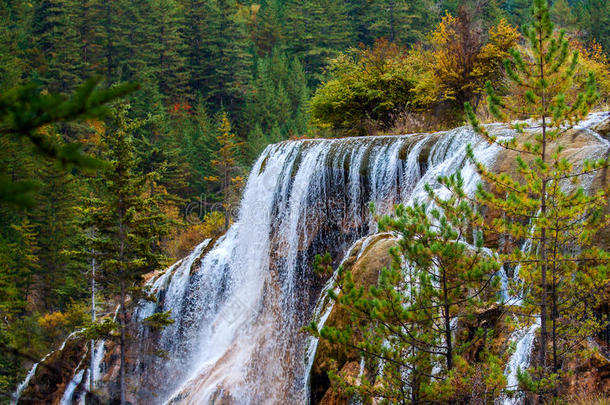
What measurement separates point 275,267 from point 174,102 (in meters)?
30.0

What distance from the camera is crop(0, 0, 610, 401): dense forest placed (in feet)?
43.9

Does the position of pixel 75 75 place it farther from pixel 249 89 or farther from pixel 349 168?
pixel 349 168

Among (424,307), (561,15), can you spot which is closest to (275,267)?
(424,307)

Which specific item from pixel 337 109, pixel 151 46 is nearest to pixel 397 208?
pixel 337 109

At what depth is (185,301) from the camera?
1491 centimetres

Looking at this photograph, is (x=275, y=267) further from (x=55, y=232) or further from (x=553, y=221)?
(x=55, y=232)

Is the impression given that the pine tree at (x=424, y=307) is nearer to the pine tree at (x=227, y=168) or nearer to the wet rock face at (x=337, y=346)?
the wet rock face at (x=337, y=346)

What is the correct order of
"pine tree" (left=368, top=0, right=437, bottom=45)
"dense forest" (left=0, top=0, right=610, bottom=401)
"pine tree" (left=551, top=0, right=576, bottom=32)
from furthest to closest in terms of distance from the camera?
"pine tree" (left=368, top=0, right=437, bottom=45) < "pine tree" (left=551, top=0, right=576, bottom=32) < "dense forest" (left=0, top=0, right=610, bottom=401)

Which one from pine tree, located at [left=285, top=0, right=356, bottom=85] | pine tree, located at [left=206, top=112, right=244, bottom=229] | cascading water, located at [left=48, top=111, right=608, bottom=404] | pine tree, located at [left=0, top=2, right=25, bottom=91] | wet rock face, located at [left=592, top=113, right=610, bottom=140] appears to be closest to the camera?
wet rock face, located at [left=592, top=113, right=610, bottom=140]

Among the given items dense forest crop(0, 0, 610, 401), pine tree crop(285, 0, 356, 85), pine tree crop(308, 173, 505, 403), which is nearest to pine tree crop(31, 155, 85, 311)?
dense forest crop(0, 0, 610, 401)

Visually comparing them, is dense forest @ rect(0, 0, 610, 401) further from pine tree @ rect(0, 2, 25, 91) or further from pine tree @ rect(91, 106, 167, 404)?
pine tree @ rect(0, 2, 25, 91)

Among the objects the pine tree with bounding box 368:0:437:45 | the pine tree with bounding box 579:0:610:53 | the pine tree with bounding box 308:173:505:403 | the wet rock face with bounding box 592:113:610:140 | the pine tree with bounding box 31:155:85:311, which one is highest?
the pine tree with bounding box 368:0:437:45

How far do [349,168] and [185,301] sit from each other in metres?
6.40

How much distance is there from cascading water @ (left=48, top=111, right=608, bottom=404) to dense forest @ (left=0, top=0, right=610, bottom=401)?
159 cm
